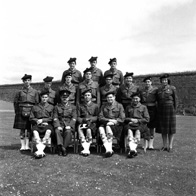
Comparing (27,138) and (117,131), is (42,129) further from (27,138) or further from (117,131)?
(117,131)

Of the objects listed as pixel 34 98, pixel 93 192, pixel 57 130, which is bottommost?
pixel 93 192

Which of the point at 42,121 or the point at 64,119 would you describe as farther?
the point at 64,119

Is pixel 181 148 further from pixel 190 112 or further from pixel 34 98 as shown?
pixel 190 112

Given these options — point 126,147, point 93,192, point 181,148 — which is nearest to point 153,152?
point 126,147

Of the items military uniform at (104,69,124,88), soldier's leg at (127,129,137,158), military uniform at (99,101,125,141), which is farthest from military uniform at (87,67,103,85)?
soldier's leg at (127,129,137,158)

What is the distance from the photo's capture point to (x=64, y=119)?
6.77 m

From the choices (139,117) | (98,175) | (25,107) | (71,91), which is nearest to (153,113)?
(139,117)

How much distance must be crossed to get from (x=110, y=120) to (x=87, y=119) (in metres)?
0.61

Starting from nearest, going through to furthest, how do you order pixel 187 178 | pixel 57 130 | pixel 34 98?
pixel 187 178, pixel 57 130, pixel 34 98

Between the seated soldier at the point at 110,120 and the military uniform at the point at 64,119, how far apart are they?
0.76 meters

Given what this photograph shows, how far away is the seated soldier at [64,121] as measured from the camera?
21.0 feet

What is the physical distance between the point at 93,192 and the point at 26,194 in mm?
1063

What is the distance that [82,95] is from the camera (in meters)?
7.28

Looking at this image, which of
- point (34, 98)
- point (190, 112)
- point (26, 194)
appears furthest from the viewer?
point (190, 112)
